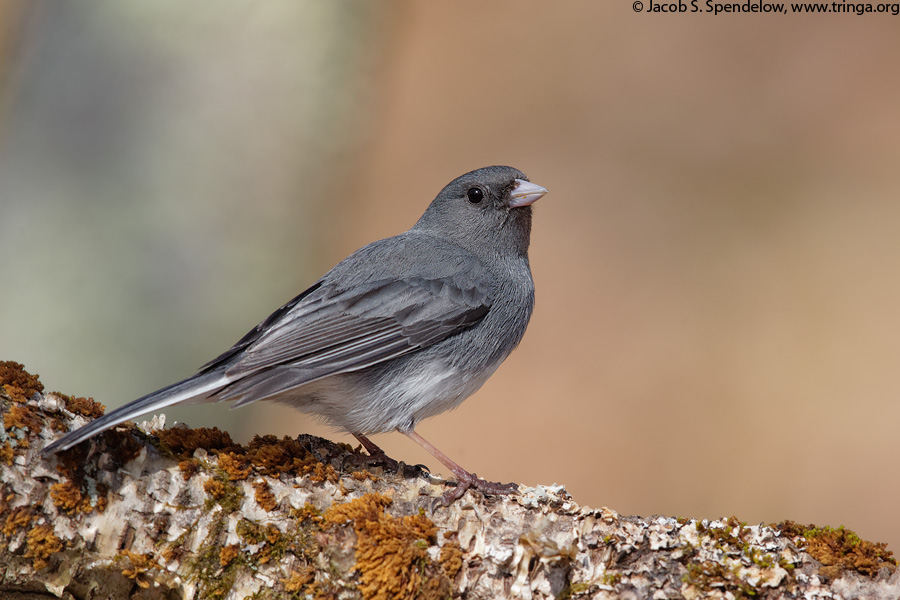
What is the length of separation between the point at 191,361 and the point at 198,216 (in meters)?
0.97

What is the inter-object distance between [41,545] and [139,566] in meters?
0.27

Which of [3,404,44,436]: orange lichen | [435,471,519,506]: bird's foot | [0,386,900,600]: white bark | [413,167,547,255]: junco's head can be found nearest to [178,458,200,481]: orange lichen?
Result: [0,386,900,600]: white bark

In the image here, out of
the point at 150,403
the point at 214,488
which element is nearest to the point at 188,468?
the point at 214,488

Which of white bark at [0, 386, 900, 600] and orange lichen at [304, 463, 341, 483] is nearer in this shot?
white bark at [0, 386, 900, 600]

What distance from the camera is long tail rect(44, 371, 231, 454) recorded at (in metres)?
2.02

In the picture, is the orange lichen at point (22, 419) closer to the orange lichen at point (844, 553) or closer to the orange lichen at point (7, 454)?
the orange lichen at point (7, 454)

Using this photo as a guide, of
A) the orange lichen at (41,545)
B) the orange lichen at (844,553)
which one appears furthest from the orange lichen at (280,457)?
the orange lichen at (844,553)

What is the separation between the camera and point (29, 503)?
2029mm

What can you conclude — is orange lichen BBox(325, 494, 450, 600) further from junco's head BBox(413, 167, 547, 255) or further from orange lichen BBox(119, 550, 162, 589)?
junco's head BBox(413, 167, 547, 255)

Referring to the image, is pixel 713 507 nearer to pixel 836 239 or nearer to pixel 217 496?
pixel 836 239

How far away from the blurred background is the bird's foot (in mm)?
2148

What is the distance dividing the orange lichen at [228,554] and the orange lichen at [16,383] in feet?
2.44

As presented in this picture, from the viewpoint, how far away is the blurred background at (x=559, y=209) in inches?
181

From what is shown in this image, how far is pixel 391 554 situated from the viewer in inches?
85.6
